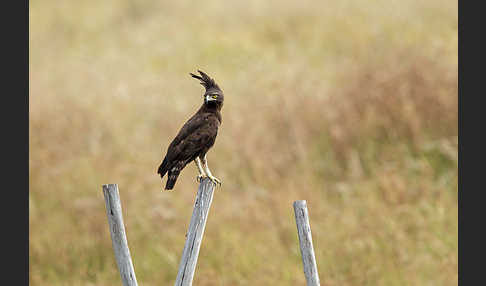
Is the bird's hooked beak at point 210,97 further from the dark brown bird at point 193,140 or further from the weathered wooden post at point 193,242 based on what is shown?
the weathered wooden post at point 193,242

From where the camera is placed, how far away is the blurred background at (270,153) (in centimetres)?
764

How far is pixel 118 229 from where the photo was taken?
14.9 ft

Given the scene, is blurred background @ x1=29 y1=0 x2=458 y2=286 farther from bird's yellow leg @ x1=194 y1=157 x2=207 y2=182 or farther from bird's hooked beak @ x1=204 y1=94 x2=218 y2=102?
bird's hooked beak @ x1=204 y1=94 x2=218 y2=102

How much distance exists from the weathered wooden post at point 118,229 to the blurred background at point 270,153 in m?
2.72

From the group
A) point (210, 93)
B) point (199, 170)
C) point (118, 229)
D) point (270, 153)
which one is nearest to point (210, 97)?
point (210, 93)

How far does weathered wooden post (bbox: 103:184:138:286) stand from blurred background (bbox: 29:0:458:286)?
2722mm

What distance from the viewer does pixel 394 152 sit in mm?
9352

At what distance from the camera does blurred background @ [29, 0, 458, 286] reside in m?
7.64

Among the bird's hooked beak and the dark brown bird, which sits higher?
the bird's hooked beak

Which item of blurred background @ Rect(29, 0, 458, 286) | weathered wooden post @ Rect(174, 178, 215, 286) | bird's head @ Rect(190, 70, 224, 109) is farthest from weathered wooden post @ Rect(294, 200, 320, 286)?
blurred background @ Rect(29, 0, 458, 286)

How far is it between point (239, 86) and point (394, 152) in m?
3.59

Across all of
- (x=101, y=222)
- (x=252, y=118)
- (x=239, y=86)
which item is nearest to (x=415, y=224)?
(x=252, y=118)

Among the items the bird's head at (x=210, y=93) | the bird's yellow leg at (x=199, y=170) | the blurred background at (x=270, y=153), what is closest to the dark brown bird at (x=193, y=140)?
the bird's head at (x=210, y=93)

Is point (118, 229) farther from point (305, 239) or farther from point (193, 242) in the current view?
point (305, 239)
